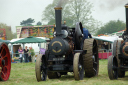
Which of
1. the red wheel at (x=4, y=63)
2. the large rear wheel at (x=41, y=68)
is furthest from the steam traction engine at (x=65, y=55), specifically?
the red wheel at (x=4, y=63)

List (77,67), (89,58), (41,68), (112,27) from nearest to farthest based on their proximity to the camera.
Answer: (77,67)
(41,68)
(89,58)
(112,27)

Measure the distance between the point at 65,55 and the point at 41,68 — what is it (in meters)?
0.86

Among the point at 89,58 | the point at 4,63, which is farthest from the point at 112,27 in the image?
the point at 4,63

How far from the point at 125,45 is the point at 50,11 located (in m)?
35.2

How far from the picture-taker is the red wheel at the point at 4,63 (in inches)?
317

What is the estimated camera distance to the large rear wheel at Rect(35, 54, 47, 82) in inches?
293

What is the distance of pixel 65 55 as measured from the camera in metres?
8.14

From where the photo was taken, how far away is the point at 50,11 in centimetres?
4228

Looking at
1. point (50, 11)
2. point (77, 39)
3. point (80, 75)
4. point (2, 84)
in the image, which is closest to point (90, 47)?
point (77, 39)

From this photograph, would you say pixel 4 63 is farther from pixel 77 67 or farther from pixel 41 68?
pixel 77 67

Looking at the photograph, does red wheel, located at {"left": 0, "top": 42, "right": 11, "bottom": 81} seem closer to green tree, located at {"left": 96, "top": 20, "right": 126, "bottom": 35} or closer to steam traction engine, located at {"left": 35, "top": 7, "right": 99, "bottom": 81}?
steam traction engine, located at {"left": 35, "top": 7, "right": 99, "bottom": 81}

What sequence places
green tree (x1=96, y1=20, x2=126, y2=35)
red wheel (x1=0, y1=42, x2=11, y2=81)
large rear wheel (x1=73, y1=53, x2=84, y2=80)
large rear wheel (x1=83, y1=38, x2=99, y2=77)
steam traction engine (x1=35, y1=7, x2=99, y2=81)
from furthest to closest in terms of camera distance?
green tree (x1=96, y1=20, x2=126, y2=35) → large rear wheel (x1=83, y1=38, x2=99, y2=77) → red wheel (x1=0, y1=42, x2=11, y2=81) → steam traction engine (x1=35, y1=7, x2=99, y2=81) → large rear wheel (x1=73, y1=53, x2=84, y2=80)

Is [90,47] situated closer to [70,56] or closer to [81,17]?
[70,56]

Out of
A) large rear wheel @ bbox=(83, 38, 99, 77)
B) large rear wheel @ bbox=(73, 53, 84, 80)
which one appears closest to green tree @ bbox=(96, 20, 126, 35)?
large rear wheel @ bbox=(83, 38, 99, 77)
